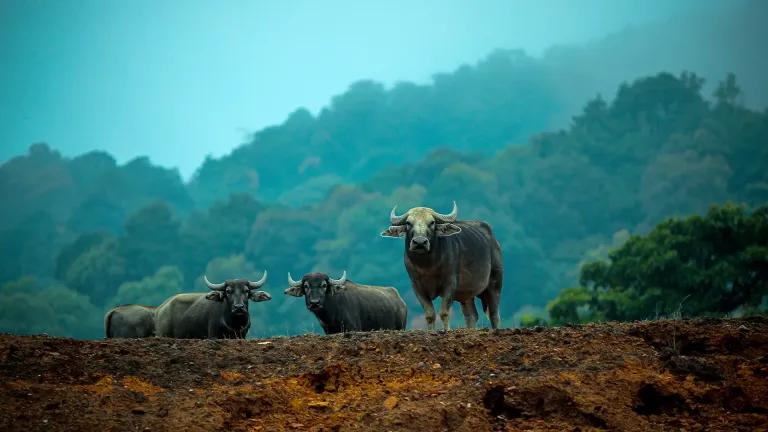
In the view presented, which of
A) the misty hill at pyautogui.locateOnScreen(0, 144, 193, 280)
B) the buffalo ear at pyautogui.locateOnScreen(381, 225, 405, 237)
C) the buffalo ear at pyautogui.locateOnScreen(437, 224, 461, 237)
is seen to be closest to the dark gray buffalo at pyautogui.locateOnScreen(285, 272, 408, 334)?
the buffalo ear at pyautogui.locateOnScreen(381, 225, 405, 237)

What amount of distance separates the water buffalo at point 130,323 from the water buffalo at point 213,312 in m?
0.64

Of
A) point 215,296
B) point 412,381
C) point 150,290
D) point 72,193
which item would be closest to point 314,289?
point 215,296

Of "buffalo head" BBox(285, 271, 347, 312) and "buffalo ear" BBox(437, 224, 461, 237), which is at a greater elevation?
"buffalo ear" BBox(437, 224, 461, 237)

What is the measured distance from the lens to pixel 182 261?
98625mm

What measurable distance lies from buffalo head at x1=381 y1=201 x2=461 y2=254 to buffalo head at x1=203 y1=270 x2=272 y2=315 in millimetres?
2733

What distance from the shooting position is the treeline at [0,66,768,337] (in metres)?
87.2

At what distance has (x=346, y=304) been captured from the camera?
18.1m

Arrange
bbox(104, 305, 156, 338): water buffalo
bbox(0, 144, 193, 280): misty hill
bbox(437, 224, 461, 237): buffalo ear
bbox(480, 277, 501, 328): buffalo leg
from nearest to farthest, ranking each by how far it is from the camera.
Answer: bbox(437, 224, 461, 237): buffalo ear < bbox(480, 277, 501, 328): buffalo leg < bbox(104, 305, 156, 338): water buffalo < bbox(0, 144, 193, 280): misty hill

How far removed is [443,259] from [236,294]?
3968 mm

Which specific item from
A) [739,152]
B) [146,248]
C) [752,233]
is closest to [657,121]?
[739,152]

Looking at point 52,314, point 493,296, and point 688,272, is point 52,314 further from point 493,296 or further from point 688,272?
point 493,296

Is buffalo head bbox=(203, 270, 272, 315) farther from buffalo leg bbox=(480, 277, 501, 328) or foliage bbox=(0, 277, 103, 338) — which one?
foliage bbox=(0, 277, 103, 338)

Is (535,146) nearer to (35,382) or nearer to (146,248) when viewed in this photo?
(146,248)

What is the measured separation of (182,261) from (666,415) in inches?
3620
